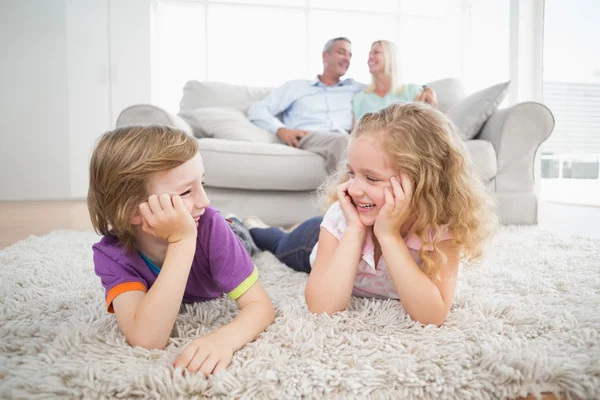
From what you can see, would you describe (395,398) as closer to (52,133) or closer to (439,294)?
(439,294)

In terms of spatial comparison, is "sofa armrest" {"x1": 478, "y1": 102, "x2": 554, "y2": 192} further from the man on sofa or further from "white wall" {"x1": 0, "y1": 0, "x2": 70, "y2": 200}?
"white wall" {"x1": 0, "y1": 0, "x2": 70, "y2": 200}

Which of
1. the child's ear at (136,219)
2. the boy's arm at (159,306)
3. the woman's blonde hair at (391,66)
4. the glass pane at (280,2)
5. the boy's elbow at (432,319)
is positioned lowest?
the boy's elbow at (432,319)

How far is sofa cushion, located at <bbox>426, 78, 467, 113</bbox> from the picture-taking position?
291 cm

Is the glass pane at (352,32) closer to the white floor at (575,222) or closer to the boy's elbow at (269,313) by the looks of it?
the white floor at (575,222)

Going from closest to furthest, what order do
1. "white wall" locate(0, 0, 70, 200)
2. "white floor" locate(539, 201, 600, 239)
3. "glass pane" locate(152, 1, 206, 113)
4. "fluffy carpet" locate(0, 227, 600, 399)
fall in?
"fluffy carpet" locate(0, 227, 600, 399)
"white floor" locate(539, 201, 600, 239)
"white wall" locate(0, 0, 70, 200)
"glass pane" locate(152, 1, 206, 113)

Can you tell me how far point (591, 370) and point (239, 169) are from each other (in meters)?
1.86

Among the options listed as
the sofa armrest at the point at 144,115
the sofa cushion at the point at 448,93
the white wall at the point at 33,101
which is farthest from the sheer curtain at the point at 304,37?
the sofa armrest at the point at 144,115

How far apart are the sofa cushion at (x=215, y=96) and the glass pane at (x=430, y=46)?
3285mm

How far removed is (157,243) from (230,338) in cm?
27

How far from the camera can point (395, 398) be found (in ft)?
1.98

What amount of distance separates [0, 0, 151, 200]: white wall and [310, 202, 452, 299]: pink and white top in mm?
4429

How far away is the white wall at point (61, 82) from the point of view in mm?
4512

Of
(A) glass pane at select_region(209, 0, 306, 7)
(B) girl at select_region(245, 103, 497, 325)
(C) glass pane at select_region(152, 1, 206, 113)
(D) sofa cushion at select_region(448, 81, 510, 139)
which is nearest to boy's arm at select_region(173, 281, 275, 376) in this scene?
(B) girl at select_region(245, 103, 497, 325)

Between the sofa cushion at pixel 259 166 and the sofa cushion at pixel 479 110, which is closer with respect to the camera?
the sofa cushion at pixel 259 166
